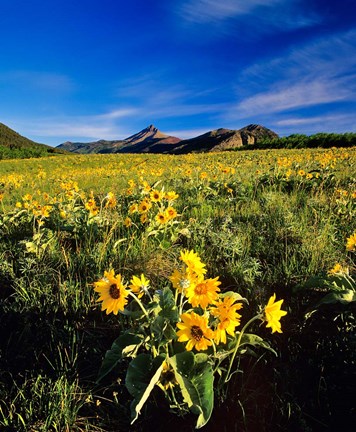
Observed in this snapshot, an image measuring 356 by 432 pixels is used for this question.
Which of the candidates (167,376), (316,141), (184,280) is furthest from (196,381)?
(316,141)

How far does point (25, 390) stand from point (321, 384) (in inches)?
60.4

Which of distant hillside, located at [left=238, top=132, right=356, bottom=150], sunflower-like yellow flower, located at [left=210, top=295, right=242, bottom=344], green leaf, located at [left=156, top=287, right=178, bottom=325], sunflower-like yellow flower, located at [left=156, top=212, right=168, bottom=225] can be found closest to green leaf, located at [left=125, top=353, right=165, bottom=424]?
green leaf, located at [left=156, top=287, right=178, bottom=325]

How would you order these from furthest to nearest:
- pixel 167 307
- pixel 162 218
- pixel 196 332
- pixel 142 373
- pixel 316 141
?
1. pixel 316 141
2. pixel 162 218
3. pixel 167 307
4. pixel 142 373
5. pixel 196 332

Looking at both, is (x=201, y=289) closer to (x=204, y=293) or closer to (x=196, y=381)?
(x=204, y=293)

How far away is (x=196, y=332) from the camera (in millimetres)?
1241

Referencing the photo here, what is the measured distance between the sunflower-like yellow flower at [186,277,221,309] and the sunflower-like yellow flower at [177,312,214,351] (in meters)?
0.07

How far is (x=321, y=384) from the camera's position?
1.61m

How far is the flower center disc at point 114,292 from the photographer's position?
1317 millimetres

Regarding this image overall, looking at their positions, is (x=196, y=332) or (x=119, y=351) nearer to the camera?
(x=196, y=332)

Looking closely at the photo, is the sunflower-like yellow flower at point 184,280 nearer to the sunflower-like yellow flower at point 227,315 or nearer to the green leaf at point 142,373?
the sunflower-like yellow flower at point 227,315

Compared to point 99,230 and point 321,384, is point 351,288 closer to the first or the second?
point 321,384

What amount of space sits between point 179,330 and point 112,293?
370mm

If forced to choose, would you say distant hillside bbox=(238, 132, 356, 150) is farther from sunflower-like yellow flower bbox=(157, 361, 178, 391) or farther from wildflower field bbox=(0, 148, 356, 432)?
sunflower-like yellow flower bbox=(157, 361, 178, 391)

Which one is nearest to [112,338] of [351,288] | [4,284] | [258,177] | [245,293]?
[245,293]
